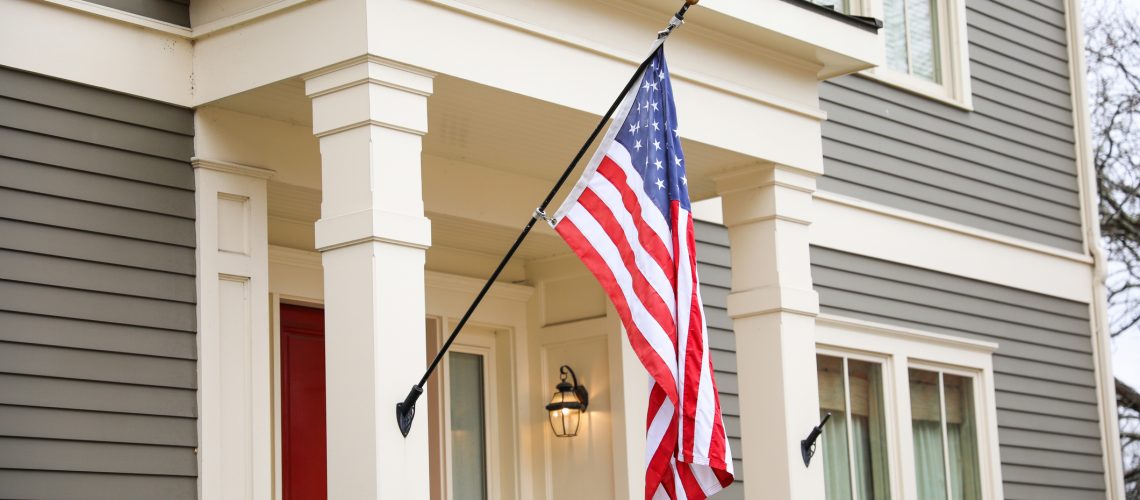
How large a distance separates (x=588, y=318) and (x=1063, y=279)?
5.05m

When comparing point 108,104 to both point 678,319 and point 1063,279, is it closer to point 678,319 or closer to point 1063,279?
point 678,319

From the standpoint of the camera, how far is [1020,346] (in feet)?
36.5

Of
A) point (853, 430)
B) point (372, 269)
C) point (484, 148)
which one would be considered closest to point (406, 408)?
point (372, 269)

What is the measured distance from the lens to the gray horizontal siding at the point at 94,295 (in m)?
5.62

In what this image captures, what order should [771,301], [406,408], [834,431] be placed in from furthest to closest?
1. [834,431]
2. [771,301]
3. [406,408]

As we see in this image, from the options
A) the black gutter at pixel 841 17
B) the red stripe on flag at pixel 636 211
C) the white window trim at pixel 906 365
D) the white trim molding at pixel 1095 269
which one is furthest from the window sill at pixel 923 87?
the red stripe on flag at pixel 636 211

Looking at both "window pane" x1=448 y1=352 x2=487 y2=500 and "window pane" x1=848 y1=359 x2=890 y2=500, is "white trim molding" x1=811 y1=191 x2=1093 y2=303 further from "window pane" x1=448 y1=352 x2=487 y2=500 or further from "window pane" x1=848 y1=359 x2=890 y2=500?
"window pane" x1=448 y1=352 x2=487 y2=500

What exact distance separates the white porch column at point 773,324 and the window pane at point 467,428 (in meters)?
1.68

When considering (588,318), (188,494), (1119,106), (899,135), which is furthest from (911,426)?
(1119,106)

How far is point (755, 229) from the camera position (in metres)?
7.38

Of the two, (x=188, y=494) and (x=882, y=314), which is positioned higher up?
(x=882, y=314)

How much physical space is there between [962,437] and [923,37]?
2921 mm

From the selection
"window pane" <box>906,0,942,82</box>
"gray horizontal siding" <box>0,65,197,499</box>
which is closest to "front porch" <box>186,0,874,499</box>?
"gray horizontal siding" <box>0,65,197,499</box>

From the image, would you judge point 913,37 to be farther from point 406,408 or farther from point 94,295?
point 94,295
